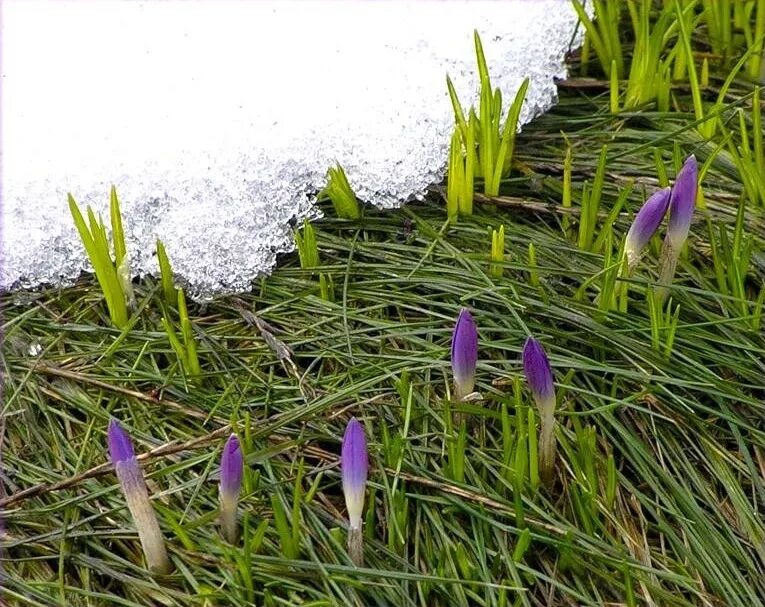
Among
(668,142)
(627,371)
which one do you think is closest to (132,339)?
(627,371)

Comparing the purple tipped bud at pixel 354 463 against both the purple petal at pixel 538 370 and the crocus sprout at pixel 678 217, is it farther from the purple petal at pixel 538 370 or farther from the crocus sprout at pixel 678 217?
the crocus sprout at pixel 678 217

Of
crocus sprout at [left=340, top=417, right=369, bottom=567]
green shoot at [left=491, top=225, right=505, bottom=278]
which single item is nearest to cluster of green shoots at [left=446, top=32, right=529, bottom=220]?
green shoot at [left=491, top=225, right=505, bottom=278]

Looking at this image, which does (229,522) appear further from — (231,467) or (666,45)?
(666,45)

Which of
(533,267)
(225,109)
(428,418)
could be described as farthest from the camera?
(225,109)

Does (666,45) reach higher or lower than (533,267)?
higher

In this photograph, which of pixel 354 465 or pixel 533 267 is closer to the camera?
pixel 354 465

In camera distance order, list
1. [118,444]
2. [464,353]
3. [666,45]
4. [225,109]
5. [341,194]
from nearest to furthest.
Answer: [118,444] → [464,353] → [341,194] → [225,109] → [666,45]

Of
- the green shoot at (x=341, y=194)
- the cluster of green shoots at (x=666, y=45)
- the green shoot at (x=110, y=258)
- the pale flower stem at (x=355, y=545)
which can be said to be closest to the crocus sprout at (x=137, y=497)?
the pale flower stem at (x=355, y=545)

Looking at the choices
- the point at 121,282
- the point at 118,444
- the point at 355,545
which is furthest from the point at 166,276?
the point at 355,545
